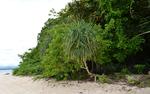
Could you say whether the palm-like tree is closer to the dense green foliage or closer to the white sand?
the dense green foliage

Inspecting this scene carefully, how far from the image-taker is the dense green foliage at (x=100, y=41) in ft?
54.6

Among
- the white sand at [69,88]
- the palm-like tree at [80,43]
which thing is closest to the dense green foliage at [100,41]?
the palm-like tree at [80,43]

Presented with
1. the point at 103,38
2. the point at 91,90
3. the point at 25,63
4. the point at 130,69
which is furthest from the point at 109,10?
the point at 25,63

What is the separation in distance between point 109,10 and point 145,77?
368cm

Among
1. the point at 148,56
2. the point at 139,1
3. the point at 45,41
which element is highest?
the point at 139,1

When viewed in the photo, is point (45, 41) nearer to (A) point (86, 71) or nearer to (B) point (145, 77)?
(A) point (86, 71)

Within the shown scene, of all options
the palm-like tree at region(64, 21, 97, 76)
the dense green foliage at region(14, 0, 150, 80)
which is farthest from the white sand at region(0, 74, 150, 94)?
the palm-like tree at region(64, 21, 97, 76)

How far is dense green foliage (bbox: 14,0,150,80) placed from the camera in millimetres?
16641

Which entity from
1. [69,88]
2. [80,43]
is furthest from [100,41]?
[69,88]

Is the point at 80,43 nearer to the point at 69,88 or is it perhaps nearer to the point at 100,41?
the point at 100,41

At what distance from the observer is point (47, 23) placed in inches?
925

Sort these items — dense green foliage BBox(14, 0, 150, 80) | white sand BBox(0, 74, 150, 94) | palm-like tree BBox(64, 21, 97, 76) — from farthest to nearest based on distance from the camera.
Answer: dense green foliage BBox(14, 0, 150, 80) < palm-like tree BBox(64, 21, 97, 76) < white sand BBox(0, 74, 150, 94)

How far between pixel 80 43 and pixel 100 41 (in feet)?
3.68

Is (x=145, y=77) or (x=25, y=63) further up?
(x=25, y=63)
